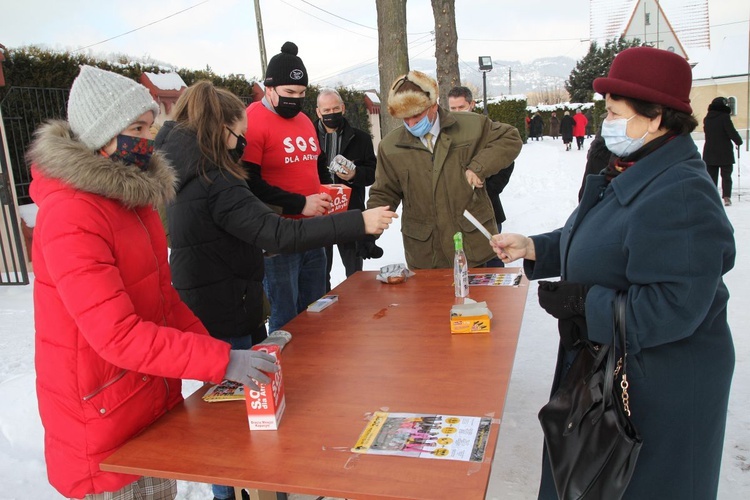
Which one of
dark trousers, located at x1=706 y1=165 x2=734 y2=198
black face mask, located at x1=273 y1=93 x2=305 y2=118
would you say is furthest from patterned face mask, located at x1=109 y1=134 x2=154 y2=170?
dark trousers, located at x1=706 y1=165 x2=734 y2=198

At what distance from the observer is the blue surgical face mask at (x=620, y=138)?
179 centimetres

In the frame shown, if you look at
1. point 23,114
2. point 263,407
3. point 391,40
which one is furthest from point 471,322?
point 23,114

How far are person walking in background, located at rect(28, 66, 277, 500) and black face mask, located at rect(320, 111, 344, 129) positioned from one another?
294 centimetres

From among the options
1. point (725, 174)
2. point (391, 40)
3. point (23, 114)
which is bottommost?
point (725, 174)

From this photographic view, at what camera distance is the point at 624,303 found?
1.65 meters

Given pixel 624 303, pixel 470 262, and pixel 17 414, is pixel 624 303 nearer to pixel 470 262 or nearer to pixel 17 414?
pixel 470 262

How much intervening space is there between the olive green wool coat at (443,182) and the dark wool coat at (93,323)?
1.90 metres

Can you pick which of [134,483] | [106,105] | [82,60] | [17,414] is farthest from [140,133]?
[82,60]

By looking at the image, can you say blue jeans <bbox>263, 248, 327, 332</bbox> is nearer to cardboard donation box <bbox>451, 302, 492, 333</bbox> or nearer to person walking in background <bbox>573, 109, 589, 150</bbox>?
cardboard donation box <bbox>451, 302, 492, 333</bbox>

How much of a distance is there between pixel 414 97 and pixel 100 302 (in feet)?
7.19

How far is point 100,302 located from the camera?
1.51 metres

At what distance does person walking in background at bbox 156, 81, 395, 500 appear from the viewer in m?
2.26

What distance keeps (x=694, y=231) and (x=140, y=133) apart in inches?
63.4

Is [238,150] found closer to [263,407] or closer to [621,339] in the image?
[263,407]
